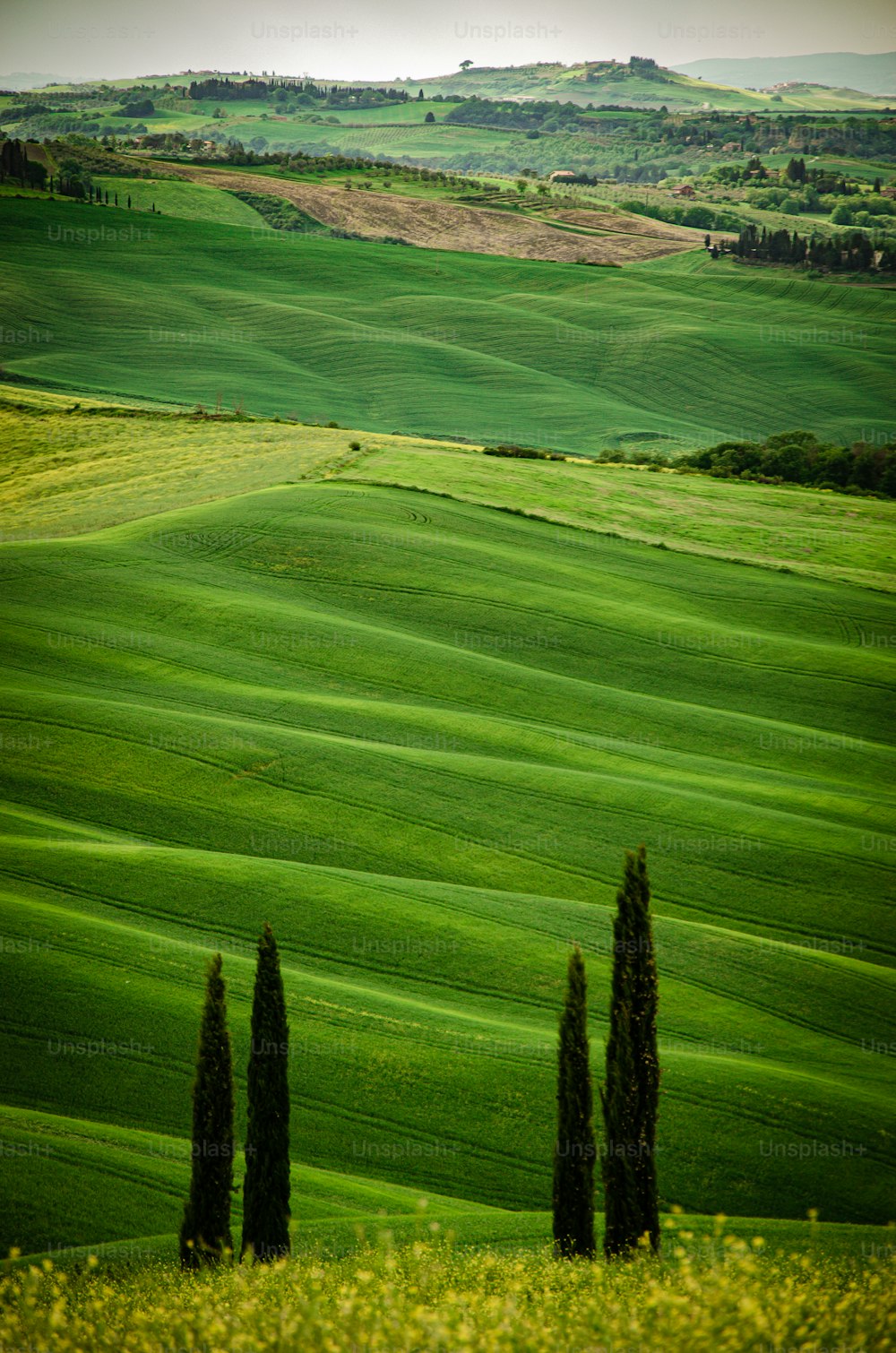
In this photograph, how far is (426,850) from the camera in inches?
1510

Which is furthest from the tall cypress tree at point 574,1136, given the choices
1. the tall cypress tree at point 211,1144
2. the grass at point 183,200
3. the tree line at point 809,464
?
the grass at point 183,200

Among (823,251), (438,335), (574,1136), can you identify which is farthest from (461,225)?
(574,1136)

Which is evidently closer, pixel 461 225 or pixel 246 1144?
pixel 246 1144

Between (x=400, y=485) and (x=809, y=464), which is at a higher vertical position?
(x=809, y=464)

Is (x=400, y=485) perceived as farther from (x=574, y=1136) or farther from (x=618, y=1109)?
(x=574, y=1136)

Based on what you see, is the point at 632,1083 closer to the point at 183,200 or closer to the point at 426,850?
the point at 426,850

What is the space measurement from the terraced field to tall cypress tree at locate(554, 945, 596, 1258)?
309 cm

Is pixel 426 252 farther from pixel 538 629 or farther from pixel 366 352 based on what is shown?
pixel 538 629

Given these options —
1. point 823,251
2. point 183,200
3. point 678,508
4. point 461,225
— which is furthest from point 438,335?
point 678,508

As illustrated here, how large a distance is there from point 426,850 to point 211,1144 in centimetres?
1881

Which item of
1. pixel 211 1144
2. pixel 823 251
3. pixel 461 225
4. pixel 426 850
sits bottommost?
pixel 426 850

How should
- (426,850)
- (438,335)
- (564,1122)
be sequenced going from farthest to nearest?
1. (438,335)
2. (426,850)
3. (564,1122)

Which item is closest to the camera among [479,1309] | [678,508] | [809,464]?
[479,1309]

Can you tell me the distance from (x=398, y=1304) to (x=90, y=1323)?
425 centimetres
